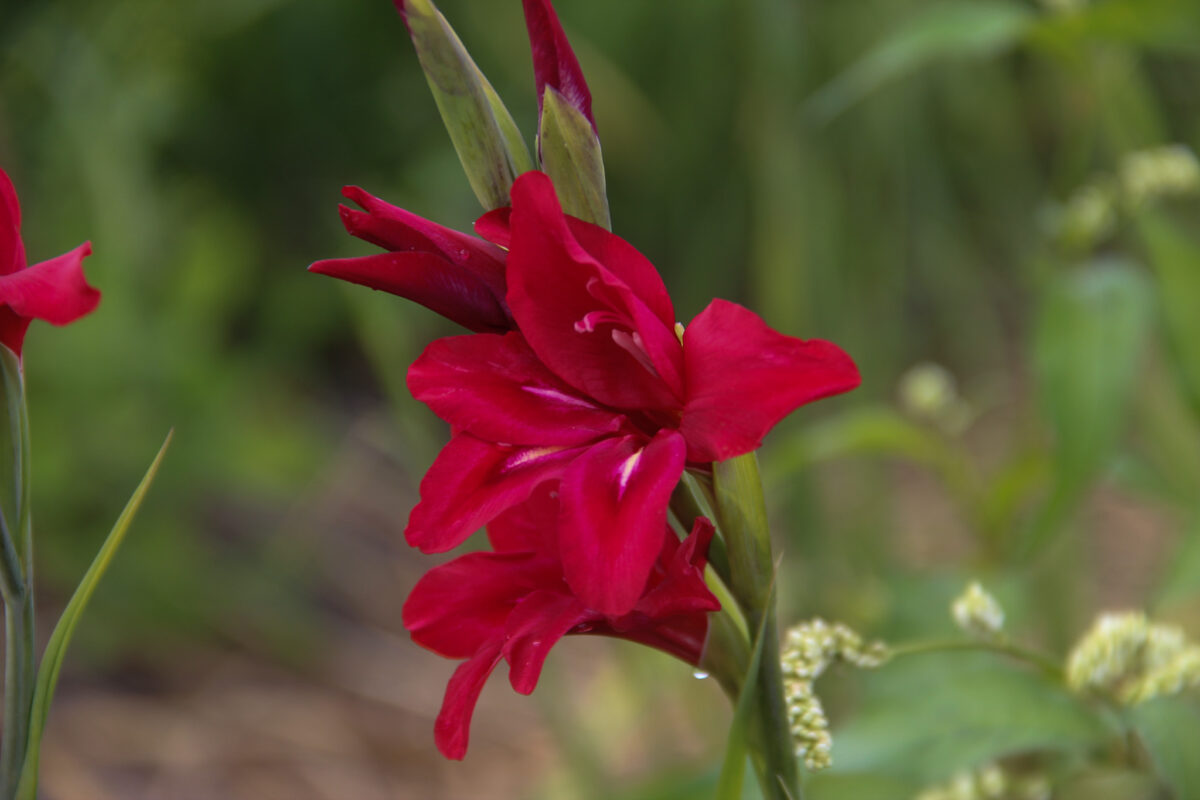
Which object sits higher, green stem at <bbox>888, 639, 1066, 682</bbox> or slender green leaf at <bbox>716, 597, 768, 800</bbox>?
slender green leaf at <bbox>716, 597, 768, 800</bbox>

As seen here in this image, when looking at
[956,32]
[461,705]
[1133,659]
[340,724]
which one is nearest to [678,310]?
[340,724]

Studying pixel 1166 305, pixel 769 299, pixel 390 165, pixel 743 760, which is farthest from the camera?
pixel 390 165

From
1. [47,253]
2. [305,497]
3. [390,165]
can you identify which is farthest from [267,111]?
[305,497]

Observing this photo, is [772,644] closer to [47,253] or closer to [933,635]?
[933,635]

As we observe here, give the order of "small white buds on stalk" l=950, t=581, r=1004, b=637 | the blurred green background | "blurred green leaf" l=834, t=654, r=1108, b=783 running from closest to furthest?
"small white buds on stalk" l=950, t=581, r=1004, b=637
"blurred green leaf" l=834, t=654, r=1108, b=783
the blurred green background

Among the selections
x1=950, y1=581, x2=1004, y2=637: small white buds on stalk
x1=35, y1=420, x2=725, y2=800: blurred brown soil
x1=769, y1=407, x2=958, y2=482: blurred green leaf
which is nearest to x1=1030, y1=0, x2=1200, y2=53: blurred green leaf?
x1=769, y1=407, x2=958, y2=482: blurred green leaf

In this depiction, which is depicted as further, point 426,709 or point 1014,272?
point 1014,272

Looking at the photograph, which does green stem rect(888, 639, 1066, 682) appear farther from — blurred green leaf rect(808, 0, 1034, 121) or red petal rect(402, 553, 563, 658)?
blurred green leaf rect(808, 0, 1034, 121)
